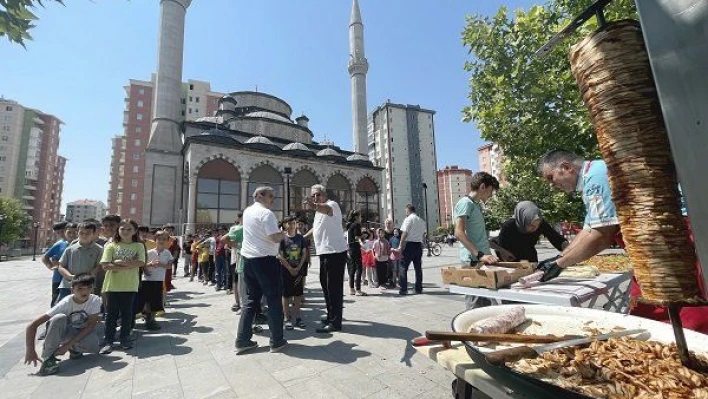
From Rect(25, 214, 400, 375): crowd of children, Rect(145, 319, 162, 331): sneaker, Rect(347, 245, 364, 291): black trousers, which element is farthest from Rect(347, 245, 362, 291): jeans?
Rect(145, 319, 162, 331): sneaker

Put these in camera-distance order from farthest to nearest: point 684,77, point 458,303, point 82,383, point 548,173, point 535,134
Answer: point 535,134, point 458,303, point 82,383, point 548,173, point 684,77

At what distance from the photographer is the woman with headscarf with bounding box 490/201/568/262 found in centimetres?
390

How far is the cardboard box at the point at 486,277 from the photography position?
2.66m

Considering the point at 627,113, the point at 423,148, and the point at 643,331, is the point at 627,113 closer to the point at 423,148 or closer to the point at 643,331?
the point at 643,331

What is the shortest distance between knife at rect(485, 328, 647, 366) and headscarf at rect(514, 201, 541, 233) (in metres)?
2.73

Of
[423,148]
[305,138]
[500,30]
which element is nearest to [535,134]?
[500,30]

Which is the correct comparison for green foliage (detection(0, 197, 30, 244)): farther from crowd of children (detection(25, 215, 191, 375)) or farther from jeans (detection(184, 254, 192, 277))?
crowd of children (detection(25, 215, 191, 375))

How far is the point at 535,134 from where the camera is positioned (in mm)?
8000

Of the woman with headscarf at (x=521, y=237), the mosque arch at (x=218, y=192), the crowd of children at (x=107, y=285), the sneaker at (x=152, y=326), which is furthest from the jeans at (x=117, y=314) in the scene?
the mosque arch at (x=218, y=192)

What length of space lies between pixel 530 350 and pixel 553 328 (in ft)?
2.03

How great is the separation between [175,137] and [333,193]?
54.4 feet

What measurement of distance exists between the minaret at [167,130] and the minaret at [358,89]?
2139cm

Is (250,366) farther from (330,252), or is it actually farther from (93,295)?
(93,295)

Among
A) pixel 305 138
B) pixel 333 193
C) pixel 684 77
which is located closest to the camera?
pixel 684 77
